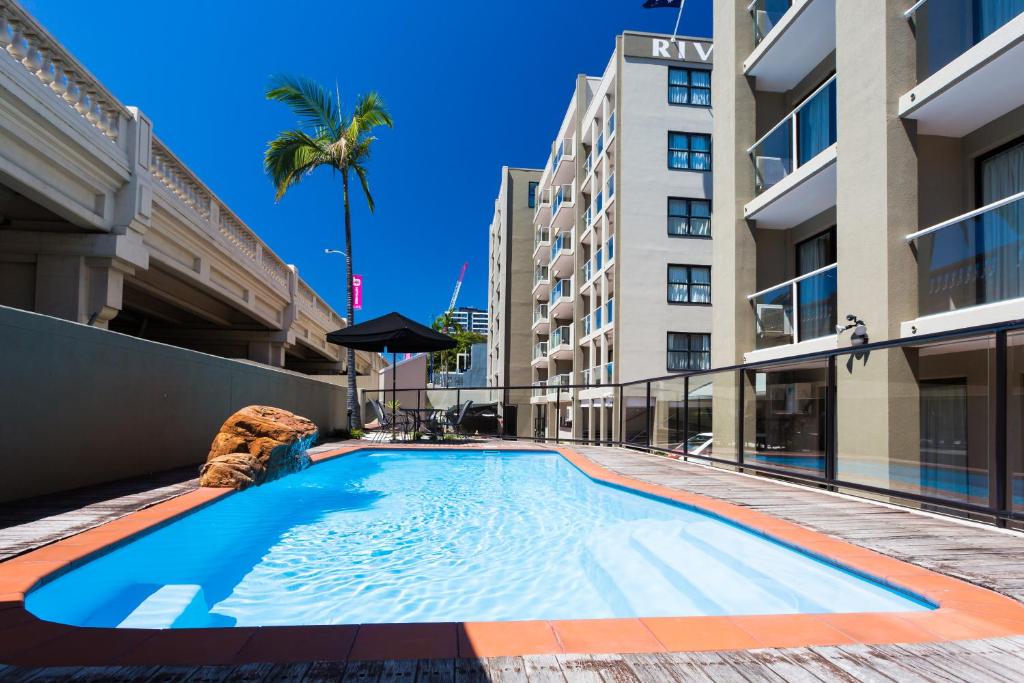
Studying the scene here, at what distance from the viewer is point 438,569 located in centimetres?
406

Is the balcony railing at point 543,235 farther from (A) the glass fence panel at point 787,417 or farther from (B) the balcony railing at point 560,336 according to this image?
(A) the glass fence panel at point 787,417

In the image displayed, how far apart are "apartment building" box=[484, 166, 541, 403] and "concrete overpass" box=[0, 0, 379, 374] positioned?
84.2 feet

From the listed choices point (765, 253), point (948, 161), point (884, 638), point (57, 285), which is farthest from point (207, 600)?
point (765, 253)

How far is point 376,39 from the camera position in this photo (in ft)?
109

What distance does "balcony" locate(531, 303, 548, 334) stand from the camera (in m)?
34.3

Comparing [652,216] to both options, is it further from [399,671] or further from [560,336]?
[399,671]

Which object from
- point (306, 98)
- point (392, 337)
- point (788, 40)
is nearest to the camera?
point (788, 40)

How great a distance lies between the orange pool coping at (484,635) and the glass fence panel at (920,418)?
188 cm

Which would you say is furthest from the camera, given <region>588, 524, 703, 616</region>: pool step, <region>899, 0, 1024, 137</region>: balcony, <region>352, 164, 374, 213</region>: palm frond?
<region>352, 164, 374, 213</region>: palm frond

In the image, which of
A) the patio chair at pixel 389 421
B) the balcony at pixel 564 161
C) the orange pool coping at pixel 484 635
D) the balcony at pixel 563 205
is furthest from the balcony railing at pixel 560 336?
the orange pool coping at pixel 484 635

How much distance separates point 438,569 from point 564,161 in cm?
2798

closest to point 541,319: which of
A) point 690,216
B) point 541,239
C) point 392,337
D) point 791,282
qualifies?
point 541,239

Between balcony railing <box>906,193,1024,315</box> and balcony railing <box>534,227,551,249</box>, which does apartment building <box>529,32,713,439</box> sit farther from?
balcony railing <box>906,193,1024,315</box>

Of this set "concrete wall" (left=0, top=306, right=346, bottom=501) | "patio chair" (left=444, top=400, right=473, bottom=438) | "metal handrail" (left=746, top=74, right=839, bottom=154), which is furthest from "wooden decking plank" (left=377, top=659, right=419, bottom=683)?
"patio chair" (left=444, top=400, right=473, bottom=438)
